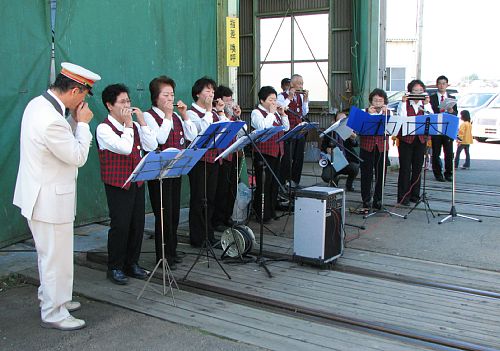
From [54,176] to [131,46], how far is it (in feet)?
12.2

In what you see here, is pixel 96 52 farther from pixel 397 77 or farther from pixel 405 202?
pixel 397 77

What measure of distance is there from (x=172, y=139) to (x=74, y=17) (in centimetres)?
222

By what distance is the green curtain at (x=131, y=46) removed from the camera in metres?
6.36

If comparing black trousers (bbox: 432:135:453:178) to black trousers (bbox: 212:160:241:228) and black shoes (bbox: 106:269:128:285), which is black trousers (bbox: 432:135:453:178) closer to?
black trousers (bbox: 212:160:241:228)

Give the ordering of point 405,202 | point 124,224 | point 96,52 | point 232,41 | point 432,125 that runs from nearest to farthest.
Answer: point 124,224 < point 96,52 < point 432,125 < point 405,202 < point 232,41

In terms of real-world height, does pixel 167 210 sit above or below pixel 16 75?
below

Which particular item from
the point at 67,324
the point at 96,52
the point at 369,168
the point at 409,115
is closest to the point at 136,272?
the point at 67,324

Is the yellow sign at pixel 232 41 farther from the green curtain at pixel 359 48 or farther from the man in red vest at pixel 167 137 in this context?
the green curtain at pixel 359 48

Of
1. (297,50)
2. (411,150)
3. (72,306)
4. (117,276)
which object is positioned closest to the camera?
(72,306)

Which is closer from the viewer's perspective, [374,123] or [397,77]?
[374,123]

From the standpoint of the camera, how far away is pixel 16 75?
574 centimetres

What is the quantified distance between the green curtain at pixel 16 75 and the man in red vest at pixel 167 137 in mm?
1645

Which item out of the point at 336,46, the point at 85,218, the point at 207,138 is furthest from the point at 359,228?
the point at 336,46

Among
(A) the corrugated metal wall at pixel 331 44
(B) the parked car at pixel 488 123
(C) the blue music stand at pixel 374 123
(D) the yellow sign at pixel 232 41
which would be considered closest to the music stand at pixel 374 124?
(C) the blue music stand at pixel 374 123
